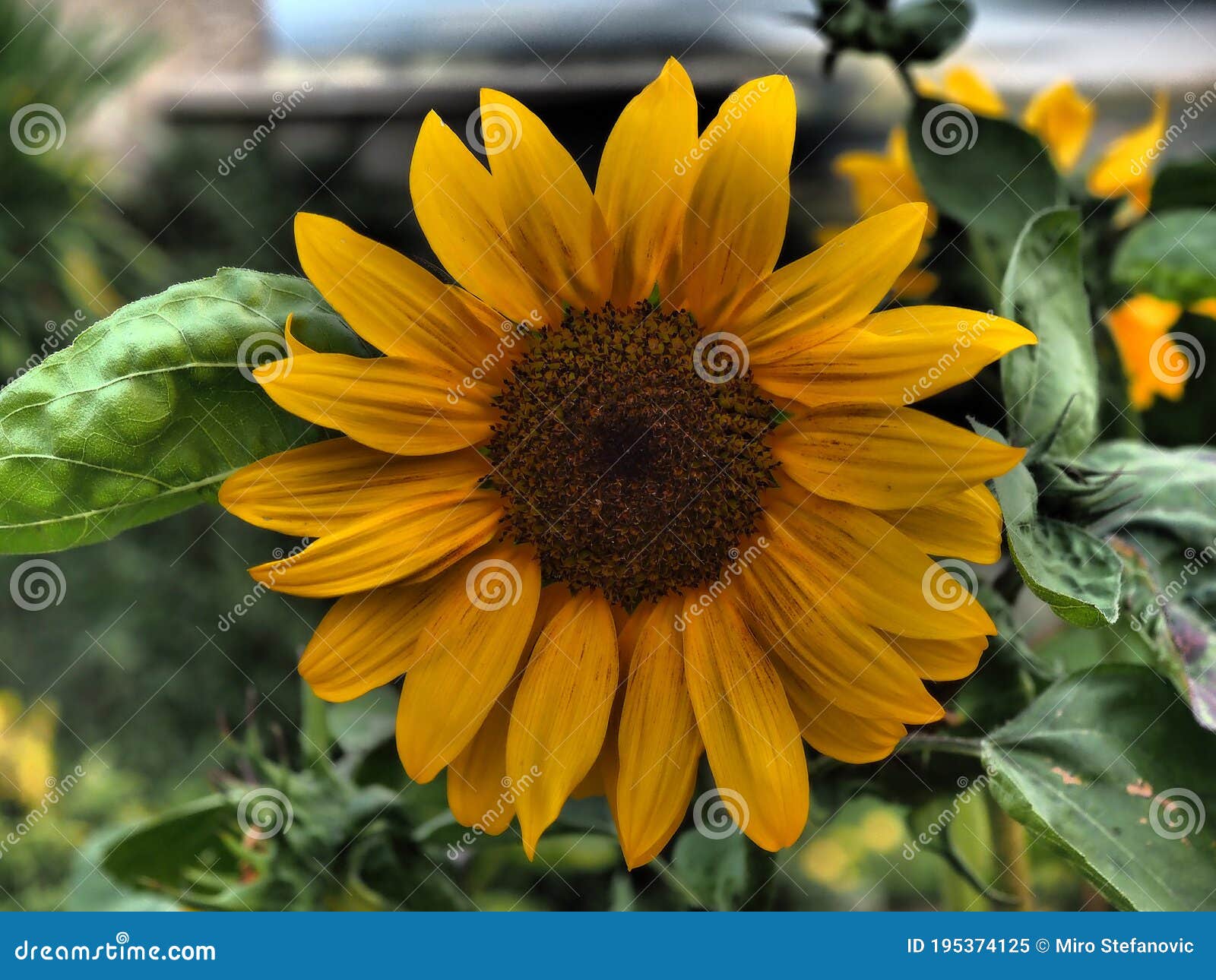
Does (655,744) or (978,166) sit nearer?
(655,744)

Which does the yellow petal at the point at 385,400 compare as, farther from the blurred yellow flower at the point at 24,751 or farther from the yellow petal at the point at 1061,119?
the blurred yellow flower at the point at 24,751

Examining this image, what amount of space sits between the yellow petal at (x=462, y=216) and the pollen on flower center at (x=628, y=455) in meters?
0.03

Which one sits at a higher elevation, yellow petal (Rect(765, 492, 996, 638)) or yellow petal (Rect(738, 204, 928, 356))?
yellow petal (Rect(738, 204, 928, 356))

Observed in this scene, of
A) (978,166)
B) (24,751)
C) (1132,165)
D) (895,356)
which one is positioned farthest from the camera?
(24,751)

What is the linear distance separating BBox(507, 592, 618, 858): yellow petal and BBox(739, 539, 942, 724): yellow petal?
0.19ft

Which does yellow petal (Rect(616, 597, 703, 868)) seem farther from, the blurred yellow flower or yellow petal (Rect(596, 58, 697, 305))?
the blurred yellow flower

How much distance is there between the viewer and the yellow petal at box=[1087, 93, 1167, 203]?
1.92 ft

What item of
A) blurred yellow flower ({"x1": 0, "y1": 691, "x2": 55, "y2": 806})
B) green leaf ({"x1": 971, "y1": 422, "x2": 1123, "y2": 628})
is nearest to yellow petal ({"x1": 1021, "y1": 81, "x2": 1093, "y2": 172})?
green leaf ({"x1": 971, "y1": 422, "x2": 1123, "y2": 628})

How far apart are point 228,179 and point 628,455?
0.85 m

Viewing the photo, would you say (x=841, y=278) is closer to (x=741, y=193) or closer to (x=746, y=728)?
(x=741, y=193)

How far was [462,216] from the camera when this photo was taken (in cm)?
34

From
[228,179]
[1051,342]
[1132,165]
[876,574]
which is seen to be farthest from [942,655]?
[228,179]

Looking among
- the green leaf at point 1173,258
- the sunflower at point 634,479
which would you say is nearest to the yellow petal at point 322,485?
the sunflower at point 634,479

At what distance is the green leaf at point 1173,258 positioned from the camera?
20.4 inches
